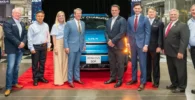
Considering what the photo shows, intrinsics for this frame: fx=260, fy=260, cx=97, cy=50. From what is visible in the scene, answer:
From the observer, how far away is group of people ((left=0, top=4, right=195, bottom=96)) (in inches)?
192

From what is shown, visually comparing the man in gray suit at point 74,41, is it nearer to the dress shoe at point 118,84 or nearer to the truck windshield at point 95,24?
the dress shoe at point 118,84

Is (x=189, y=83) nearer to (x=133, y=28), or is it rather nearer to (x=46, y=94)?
(x=133, y=28)

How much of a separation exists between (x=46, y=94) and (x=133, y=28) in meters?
2.15

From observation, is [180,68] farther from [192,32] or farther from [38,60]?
[38,60]

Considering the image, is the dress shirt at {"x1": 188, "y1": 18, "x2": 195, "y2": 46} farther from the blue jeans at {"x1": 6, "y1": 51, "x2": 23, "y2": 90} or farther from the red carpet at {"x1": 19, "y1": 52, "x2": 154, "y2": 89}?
the blue jeans at {"x1": 6, "y1": 51, "x2": 23, "y2": 90}

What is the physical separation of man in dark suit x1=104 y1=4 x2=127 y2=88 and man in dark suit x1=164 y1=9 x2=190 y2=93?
35.0 inches

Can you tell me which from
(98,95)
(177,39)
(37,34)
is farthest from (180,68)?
(37,34)

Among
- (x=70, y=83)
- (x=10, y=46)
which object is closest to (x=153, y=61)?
(x=70, y=83)

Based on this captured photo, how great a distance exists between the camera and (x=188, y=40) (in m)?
4.79

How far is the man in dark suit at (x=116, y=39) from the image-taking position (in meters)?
5.32

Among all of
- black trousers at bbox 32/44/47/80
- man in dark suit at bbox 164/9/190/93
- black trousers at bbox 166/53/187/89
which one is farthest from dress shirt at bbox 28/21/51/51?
black trousers at bbox 166/53/187/89

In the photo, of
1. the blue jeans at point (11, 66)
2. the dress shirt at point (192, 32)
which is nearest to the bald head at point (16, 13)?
the blue jeans at point (11, 66)

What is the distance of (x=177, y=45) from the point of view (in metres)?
4.91

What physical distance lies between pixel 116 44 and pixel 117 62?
1.33 feet
